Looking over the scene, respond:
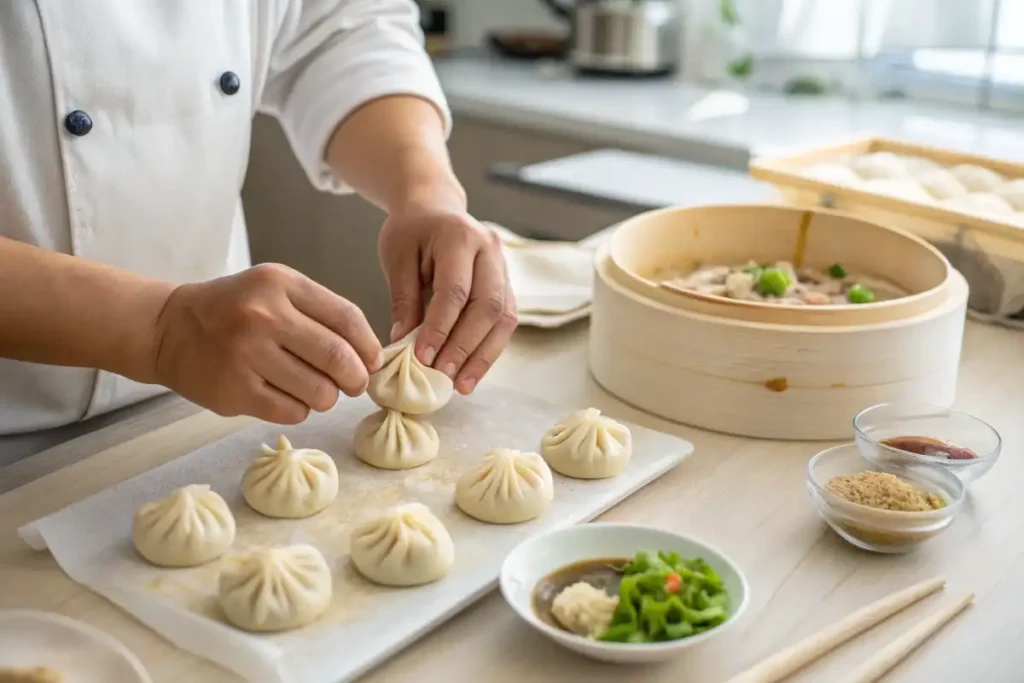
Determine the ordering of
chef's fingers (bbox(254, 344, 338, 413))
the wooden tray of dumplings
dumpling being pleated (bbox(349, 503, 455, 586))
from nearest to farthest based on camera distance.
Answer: dumpling being pleated (bbox(349, 503, 455, 586))
chef's fingers (bbox(254, 344, 338, 413))
the wooden tray of dumplings

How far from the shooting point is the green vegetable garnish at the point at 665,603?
2.96 ft

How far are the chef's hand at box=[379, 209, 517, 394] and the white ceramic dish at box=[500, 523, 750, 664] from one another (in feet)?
1.17

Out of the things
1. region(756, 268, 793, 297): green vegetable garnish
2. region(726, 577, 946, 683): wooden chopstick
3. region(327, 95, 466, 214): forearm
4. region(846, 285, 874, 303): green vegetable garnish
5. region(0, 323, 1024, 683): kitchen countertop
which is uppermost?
region(327, 95, 466, 214): forearm

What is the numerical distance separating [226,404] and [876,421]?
0.74 metres

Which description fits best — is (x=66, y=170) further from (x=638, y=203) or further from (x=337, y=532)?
(x=638, y=203)

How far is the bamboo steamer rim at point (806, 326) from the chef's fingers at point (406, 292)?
24 centimetres

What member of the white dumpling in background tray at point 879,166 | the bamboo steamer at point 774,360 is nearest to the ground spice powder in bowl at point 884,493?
the bamboo steamer at point 774,360

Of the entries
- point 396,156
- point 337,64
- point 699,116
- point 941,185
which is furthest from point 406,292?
point 699,116

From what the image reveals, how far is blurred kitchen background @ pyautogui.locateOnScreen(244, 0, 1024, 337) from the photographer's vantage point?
261 centimetres

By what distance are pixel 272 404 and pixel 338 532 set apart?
147mm

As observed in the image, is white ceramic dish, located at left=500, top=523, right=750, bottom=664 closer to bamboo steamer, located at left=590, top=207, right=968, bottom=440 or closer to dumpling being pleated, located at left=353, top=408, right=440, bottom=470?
dumpling being pleated, located at left=353, top=408, right=440, bottom=470

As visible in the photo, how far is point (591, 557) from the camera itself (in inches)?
40.1

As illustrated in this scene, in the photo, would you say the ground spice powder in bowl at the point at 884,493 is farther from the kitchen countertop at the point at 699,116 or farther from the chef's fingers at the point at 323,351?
the kitchen countertop at the point at 699,116

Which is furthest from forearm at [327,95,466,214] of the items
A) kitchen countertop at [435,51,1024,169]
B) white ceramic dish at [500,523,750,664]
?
kitchen countertop at [435,51,1024,169]
